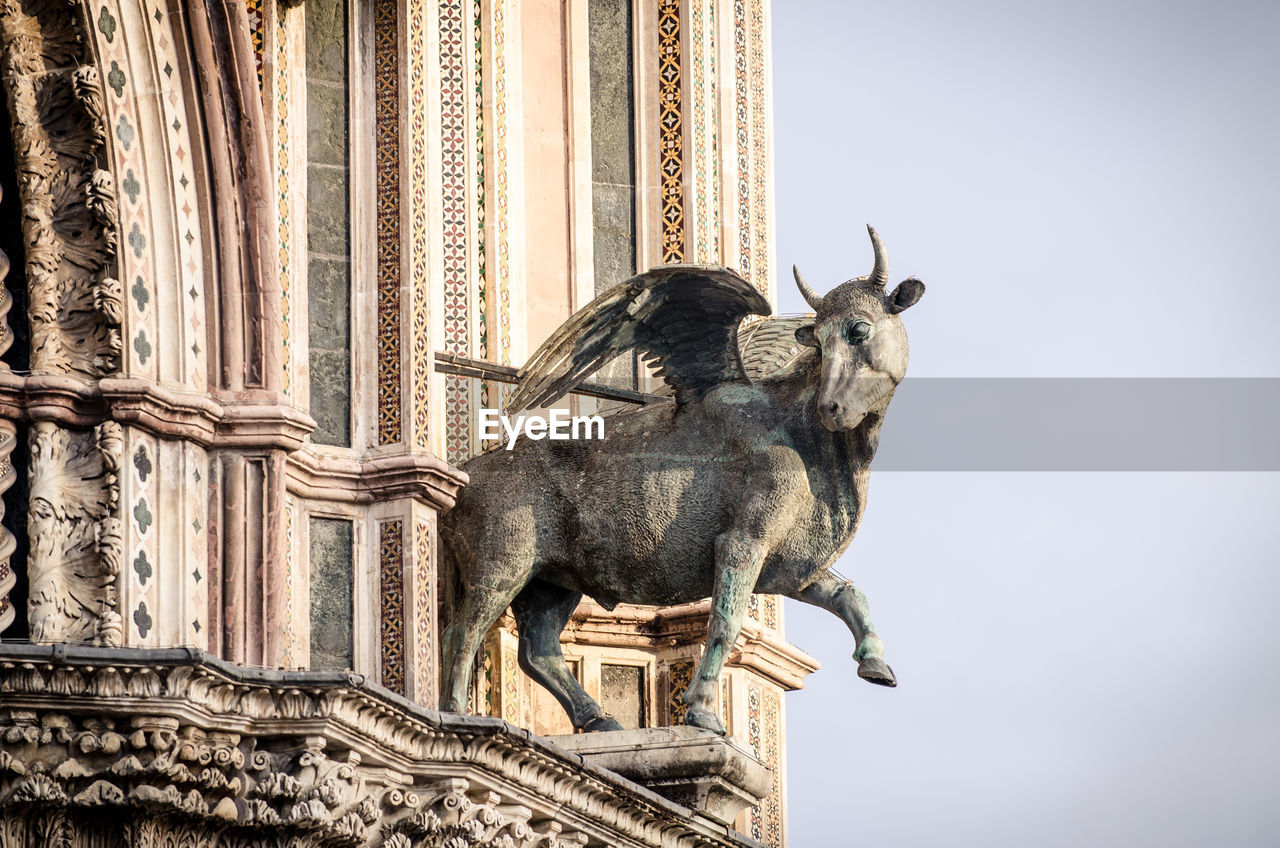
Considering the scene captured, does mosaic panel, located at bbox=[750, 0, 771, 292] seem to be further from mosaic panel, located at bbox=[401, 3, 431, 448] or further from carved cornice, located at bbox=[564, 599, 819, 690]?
mosaic panel, located at bbox=[401, 3, 431, 448]

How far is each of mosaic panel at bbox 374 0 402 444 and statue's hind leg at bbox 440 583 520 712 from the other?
2.96 feet

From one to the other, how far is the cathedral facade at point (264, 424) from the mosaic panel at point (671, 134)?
1.18 metres

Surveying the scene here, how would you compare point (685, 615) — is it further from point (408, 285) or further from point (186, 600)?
point (186, 600)

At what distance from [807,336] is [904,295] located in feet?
1.94

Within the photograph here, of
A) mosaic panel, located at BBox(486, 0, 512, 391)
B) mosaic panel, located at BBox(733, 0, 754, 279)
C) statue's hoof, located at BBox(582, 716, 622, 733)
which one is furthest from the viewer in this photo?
mosaic panel, located at BBox(733, 0, 754, 279)

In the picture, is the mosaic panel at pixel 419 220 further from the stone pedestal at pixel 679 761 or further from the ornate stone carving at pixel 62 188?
the ornate stone carving at pixel 62 188

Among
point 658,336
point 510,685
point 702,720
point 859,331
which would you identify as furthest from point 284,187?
point 702,720

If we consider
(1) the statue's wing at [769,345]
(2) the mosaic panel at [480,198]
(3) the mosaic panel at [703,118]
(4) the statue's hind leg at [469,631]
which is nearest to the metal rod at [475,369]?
(2) the mosaic panel at [480,198]

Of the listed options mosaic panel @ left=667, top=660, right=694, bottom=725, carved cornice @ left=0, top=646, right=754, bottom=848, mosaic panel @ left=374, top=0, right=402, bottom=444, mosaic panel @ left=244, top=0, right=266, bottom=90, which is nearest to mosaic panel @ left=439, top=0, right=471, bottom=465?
mosaic panel @ left=374, top=0, right=402, bottom=444

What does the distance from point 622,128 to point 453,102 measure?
6.85ft

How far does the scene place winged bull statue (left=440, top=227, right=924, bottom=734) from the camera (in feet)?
47.9

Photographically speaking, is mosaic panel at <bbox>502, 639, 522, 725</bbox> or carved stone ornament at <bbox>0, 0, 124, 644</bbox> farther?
mosaic panel at <bbox>502, 639, 522, 725</bbox>

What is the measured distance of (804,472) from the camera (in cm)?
1471

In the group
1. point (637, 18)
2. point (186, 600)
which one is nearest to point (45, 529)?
point (186, 600)
